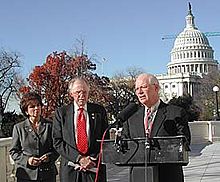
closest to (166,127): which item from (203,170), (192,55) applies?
(203,170)

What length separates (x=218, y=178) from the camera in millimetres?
10156

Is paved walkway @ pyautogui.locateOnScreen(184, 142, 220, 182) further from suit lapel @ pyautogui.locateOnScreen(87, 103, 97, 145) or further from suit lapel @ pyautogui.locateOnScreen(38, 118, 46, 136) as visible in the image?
suit lapel @ pyautogui.locateOnScreen(87, 103, 97, 145)

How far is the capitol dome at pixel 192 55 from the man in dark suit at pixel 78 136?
3405 inches

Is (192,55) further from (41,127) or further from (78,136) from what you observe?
(78,136)

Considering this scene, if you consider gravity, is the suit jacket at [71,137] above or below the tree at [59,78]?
below

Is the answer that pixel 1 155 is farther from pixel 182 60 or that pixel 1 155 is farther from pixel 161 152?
pixel 182 60

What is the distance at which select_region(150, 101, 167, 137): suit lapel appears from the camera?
3.48 m

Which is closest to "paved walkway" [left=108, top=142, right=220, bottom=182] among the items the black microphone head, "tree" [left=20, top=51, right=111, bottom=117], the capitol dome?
the black microphone head

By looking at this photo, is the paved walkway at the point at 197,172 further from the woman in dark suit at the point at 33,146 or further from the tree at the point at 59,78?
the tree at the point at 59,78

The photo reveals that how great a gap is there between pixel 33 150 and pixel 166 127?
1533 mm

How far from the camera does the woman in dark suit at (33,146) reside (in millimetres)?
4531

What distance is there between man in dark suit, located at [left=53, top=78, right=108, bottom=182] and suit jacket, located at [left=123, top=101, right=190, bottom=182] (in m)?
0.70

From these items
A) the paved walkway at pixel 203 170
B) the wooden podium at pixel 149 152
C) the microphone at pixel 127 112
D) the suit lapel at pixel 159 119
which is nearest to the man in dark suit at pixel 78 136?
the microphone at pixel 127 112

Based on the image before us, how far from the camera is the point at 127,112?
357 centimetres
